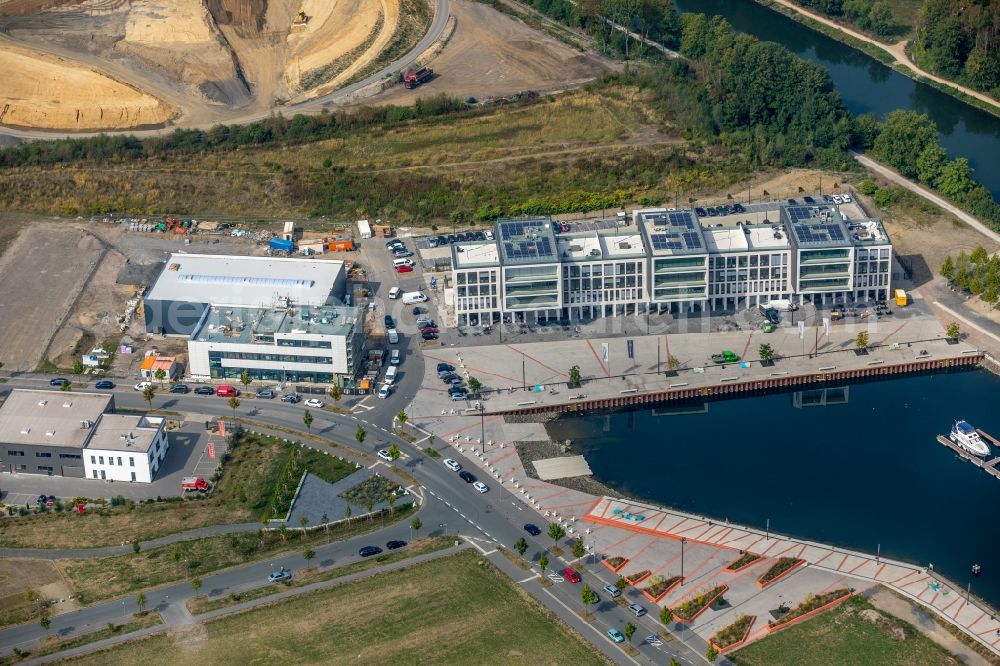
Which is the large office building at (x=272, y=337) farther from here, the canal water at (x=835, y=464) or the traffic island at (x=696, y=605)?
the traffic island at (x=696, y=605)

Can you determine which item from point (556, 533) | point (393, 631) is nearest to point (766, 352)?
point (556, 533)

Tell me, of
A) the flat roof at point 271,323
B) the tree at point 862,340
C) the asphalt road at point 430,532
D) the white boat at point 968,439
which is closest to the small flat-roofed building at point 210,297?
the flat roof at point 271,323

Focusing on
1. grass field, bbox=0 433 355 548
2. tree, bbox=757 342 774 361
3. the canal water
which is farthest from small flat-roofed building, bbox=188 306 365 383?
tree, bbox=757 342 774 361

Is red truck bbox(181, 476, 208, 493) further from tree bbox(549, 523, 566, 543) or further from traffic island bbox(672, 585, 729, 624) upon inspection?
traffic island bbox(672, 585, 729, 624)

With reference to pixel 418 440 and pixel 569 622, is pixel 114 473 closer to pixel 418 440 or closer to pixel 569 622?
pixel 418 440

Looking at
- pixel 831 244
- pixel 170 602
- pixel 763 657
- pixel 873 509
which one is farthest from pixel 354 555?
pixel 831 244

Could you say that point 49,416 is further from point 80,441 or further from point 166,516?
point 166,516
